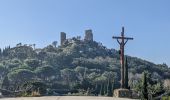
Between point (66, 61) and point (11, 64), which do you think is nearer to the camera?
point (11, 64)

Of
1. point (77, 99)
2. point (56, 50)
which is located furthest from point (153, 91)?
point (56, 50)

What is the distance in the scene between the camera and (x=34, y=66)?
146 meters

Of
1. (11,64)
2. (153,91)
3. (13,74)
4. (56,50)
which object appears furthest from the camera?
(56,50)

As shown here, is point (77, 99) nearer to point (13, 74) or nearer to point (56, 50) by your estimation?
point (13, 74)

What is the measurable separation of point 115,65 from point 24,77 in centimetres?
5532

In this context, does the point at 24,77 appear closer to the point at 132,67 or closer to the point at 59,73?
the point at 59,73

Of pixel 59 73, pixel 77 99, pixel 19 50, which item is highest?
pixel 19 50

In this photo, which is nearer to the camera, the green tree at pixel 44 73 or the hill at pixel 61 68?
the hill at pixel 61 68

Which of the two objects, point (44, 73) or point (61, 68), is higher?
point (61, 68)

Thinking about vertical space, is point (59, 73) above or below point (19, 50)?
below

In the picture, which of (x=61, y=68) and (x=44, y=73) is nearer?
(x=44, y=73)

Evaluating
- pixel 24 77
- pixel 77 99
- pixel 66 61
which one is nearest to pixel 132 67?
pixel 66 61

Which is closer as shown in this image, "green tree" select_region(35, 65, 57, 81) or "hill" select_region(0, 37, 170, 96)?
"hill" select_region(0, 37, 170, 96)

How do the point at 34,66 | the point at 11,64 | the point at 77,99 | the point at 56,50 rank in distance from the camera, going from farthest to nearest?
the point at 56,50 → the point at 11,64 → the point at 34,66 → the point at 77,99
